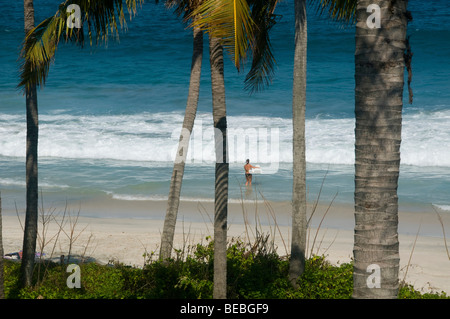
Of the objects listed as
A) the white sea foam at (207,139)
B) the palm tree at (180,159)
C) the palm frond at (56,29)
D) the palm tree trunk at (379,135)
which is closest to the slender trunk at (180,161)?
the palm tree at (180,159)

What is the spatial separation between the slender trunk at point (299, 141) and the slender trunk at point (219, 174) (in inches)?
63.6

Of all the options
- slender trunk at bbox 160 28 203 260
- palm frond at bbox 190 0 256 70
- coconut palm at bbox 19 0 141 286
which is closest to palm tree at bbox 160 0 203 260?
slender trunk at bbox 160 28 203 260

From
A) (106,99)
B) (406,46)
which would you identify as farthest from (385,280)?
(106,99)

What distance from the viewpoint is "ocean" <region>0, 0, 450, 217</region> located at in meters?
17.7

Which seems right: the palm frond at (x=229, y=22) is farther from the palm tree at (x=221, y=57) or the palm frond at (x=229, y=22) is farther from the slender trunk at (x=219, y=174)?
the slender trunk at (x=219, y=174)

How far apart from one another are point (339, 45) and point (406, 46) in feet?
129

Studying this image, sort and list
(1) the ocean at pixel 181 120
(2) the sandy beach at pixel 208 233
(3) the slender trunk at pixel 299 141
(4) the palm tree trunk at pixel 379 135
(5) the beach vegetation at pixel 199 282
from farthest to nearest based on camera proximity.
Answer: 1. (1) the ocean at pixel 181 120
2. (2) the sandy beach at pixel 208 233
3. (3) the slender trunk at pixel 299 141
4. (5) the beach vegetation at pixel 199 282
5. (4) the palm tree trunk at pixel 379 135

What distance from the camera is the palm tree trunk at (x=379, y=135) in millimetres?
3980


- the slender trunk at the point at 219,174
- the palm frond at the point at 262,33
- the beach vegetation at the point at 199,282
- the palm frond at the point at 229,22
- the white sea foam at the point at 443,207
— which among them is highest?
the palm frond at the point at 262,33

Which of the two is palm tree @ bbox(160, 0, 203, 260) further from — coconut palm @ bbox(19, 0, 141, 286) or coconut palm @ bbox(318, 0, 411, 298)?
coconut palm @ bbox(318, 0, 411, 298)

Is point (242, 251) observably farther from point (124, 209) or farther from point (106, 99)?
point (106, 99)

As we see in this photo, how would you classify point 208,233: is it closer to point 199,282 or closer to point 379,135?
point 199,282

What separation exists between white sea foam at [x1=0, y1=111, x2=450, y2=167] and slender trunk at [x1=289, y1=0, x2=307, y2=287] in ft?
45.1

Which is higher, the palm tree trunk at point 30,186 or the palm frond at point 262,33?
the palm frond at point 262,33
